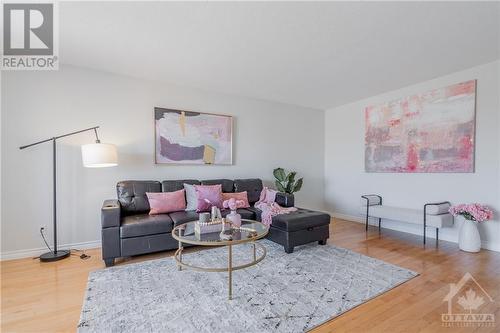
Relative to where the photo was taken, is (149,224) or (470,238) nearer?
(149,224)

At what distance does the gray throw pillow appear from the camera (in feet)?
11.3

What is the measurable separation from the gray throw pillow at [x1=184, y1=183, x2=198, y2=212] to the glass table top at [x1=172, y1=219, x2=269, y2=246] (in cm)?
84

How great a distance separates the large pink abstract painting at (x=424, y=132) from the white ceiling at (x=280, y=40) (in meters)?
0.38

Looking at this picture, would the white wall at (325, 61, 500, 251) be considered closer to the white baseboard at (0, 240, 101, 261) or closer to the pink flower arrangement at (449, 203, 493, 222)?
the pink flower arrangement at (449, 203, 493, 222)

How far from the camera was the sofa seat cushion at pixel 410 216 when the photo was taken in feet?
10.7

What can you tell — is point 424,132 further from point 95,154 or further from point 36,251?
point 36,251


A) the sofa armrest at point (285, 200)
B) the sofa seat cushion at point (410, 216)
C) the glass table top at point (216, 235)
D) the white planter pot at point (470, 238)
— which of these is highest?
the sofa armrest at point (285, 200)

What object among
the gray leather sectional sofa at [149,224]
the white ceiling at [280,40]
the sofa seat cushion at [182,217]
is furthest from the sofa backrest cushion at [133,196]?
the white ceiling at [280,40]

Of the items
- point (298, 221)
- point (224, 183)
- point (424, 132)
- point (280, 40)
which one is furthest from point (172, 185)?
point (424, 132)

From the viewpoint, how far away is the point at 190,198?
11.4 ft

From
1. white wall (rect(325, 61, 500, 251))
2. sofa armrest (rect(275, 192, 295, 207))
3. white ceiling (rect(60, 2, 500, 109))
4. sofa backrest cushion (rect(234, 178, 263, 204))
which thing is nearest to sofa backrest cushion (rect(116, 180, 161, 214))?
sofa backrest cushion (rect(234, 178, 263, 204))

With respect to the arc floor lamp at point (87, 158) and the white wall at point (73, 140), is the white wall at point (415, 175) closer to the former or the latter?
the white wall at point (73, 140)

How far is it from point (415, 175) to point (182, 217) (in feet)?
12.2

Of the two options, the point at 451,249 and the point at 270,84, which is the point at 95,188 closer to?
the point at 270,84
